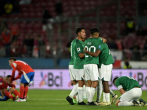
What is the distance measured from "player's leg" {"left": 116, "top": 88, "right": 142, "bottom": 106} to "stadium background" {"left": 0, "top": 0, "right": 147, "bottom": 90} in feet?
28.9

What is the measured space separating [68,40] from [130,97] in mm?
11570

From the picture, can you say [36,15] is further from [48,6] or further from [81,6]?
[81,6]

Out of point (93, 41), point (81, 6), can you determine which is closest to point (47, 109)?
point (93, 41)

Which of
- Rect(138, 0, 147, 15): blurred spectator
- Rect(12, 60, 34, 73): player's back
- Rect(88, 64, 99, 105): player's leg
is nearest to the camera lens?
Rect(88, 64, 99, 105): player's leg

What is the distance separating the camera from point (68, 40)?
2173cm

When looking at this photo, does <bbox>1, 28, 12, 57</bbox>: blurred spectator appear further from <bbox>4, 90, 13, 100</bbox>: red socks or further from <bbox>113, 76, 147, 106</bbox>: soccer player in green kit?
<bbox>113, 76, 147, 106</bbox>: soccer player in green kit

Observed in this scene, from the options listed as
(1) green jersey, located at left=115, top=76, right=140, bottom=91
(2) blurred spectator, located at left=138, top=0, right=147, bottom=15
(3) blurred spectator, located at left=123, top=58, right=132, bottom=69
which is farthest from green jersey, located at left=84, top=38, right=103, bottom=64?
(2) blurred spectator, located at left=138, top=0, right=147, bottom=15

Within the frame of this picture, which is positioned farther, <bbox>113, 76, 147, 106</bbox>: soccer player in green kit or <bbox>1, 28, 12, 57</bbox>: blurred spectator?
<bbox>1, 28, 12, 57</bbox>: blurred spectator

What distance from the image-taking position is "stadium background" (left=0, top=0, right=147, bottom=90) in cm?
1997

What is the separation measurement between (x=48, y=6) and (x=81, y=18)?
23.1ft

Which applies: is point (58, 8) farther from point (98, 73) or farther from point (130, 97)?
point (130, 97)

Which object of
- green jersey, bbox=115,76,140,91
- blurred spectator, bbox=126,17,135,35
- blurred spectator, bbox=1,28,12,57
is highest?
blurred spectator, bbox=126,17,135,35

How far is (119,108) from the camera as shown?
32.3ft

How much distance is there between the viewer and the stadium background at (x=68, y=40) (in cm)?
1997
